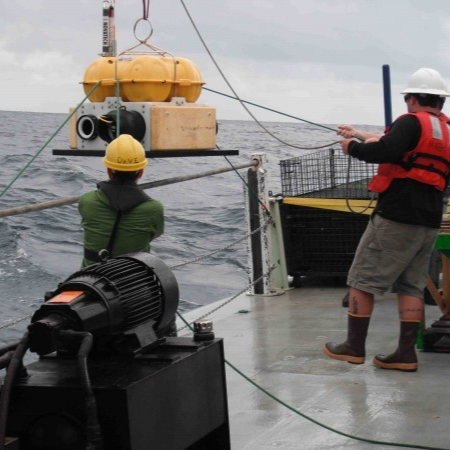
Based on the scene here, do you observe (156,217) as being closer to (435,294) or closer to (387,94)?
(435,294)

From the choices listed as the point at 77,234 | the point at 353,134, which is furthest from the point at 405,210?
the point at 77,234

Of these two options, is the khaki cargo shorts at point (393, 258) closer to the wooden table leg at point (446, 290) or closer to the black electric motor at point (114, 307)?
the wooden table leg at point (446, 290)

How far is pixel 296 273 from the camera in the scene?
8625mm

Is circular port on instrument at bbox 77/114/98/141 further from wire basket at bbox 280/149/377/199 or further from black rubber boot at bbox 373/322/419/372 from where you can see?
wire basket at bbox 280/149/377/199

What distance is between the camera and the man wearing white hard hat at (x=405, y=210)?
5492 millimetres

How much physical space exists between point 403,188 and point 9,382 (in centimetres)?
308

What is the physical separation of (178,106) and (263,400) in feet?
6.44

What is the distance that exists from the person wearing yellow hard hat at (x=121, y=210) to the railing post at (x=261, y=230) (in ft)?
12.4

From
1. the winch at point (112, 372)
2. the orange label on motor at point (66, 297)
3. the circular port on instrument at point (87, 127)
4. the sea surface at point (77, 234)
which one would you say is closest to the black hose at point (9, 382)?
the winch at point (112, 372)

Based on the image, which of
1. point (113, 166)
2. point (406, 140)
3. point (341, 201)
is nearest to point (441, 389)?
point (406, 140)

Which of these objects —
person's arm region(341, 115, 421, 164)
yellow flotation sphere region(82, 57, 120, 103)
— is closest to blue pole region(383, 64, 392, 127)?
person's arm region(341, 115, 421, 164)

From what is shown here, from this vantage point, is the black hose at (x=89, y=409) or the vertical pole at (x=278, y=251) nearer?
the black hose at (x=89, y=409)

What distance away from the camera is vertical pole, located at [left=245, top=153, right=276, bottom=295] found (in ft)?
27.6

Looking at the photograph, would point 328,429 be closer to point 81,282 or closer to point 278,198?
point 81,282
